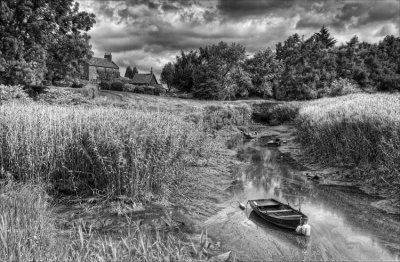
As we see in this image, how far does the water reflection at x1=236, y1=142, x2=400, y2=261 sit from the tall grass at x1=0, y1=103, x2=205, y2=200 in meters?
3.95

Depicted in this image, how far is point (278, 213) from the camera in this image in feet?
37.2

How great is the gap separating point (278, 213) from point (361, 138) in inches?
310

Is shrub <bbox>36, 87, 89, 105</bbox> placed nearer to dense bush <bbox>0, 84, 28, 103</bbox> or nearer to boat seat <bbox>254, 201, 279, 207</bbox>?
dense bush <bbox>0, 84, 28, 103</bbox>

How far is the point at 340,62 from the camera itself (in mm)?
62469

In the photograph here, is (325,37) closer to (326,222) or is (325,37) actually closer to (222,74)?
(222,74)

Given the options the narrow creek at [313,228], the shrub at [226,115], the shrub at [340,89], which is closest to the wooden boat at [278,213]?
the narrow creek at [313,228]

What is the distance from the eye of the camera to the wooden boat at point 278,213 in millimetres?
10406

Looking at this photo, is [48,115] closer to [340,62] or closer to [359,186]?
[359,186]

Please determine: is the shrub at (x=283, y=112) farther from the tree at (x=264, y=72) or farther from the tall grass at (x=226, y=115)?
the tree at (x=264, y=72)

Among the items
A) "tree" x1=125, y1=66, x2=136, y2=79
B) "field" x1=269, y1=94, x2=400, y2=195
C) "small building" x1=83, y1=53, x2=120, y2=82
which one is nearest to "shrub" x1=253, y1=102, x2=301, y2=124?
"field" x1=269, y1=94, x2=400, y2=195

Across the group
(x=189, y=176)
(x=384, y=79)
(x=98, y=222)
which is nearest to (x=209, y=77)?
(x=384, y=79)

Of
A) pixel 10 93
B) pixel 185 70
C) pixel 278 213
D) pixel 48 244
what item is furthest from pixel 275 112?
pixel 48 244

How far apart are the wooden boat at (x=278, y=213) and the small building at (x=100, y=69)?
267 feet

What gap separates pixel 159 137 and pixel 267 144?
19.7m
